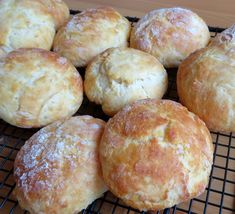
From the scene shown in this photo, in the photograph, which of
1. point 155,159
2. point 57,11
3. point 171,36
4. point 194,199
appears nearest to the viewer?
point 155,159

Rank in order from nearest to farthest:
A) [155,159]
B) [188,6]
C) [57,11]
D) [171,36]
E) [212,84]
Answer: [155,159]
[212,84]
[171,36]
[57,11]
[188,6]

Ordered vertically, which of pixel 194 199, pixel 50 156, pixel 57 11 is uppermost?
pixel 57 11

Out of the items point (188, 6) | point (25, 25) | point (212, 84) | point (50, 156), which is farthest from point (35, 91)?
point (188, 6)

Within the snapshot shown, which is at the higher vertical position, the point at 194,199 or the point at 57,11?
the point at 57,11

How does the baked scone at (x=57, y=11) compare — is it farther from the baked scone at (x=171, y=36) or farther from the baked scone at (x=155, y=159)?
the baked scone at (x=155, y=159)

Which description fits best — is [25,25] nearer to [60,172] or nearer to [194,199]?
[60,172]

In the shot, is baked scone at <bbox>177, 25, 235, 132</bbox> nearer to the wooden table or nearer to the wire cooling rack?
the wire cooling rack

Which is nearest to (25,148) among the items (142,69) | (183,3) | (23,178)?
(23,178)
